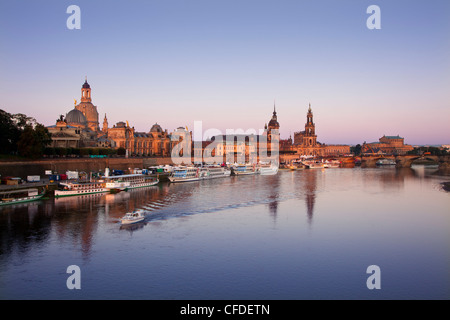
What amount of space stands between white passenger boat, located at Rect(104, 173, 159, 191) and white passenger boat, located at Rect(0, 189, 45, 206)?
9.39 meters

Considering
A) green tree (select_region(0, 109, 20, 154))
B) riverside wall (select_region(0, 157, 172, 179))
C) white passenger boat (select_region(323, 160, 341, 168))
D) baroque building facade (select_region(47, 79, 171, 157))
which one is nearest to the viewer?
riverside wall (select_region(0, 157, 172, 179))

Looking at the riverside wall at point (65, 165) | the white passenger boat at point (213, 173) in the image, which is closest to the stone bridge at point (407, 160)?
the white passenger boat at point (213, 173)

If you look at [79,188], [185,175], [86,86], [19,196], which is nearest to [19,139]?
[79,188]

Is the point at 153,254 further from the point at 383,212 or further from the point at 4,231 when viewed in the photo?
the point at 383,212

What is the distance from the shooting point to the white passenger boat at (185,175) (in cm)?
6178

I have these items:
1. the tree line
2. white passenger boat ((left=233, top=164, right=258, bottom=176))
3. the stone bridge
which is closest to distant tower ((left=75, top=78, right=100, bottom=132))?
white passenger boat ((left=233, top=164, right=258, bottom=176))

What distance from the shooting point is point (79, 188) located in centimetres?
4284

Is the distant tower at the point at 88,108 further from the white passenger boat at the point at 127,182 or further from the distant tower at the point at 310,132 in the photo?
the distant tower at the point at 310,132

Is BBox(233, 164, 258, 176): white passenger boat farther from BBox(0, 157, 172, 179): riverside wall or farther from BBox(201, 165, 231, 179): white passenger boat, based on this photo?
BBox(0, 157, 172, 179): riverside wall

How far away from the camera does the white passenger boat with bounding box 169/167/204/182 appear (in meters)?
61.8

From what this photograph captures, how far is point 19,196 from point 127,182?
48.5 ft

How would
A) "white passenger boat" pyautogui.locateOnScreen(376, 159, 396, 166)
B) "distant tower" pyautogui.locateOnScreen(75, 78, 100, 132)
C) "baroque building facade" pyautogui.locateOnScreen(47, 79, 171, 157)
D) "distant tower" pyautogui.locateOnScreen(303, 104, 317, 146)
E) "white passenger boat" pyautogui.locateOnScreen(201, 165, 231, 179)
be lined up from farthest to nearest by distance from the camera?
1. "distant tower" pyautogui.locateOnScreen(303, 104, 317, 146)
2. "white passenger boat" pyautogui.locateOnScreen(376, 159, 396, 166)
3. "distant tower" pyautogui.locateOnScreen(75, 78, 100, 132)
4. "baroque building facade" pyautogui.locateOnScreen(47, 79, 171, 157)
5. "white passenger boat" pyautogui.locateOnScreen(201, 165, 231, 179)

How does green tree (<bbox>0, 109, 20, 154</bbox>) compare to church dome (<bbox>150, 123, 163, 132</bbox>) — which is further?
church dome (<bbox>150, 123, 163, 132</bbox>)
